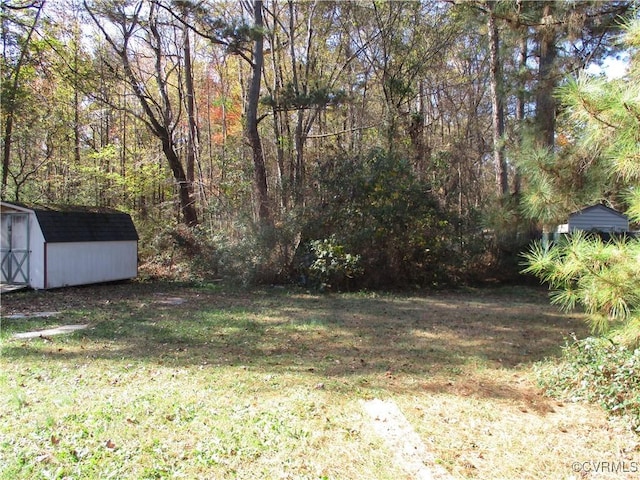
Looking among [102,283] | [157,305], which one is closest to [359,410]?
[157,305]

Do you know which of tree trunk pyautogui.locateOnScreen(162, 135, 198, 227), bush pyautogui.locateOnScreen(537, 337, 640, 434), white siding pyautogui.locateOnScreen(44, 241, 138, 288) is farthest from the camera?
tree trunk pyautogui.locateOnScreen(162, 135, 198, 227)

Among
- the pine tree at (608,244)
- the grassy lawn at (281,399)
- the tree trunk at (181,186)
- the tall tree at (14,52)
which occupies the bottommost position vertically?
the grassy lawn at (281,399)

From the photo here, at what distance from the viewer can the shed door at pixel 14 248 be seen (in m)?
10.7

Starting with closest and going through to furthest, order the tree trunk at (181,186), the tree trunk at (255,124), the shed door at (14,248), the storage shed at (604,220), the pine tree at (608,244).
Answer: the pine tree at (608,244) → the shed door at (14,248) → the storage shed at (604,220) → the tree trunk at (255,124) → the tree trunk at (181,186)

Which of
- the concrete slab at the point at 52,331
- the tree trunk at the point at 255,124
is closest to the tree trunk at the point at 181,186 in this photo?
the tree trunk at the point at 255,124

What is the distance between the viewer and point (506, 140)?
240 inches

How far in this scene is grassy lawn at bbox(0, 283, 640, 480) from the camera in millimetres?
2744

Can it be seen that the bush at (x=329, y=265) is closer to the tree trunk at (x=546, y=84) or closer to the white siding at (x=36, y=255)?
the tree trunk at (x=546, y=84)

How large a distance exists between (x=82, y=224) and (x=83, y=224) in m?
0.04

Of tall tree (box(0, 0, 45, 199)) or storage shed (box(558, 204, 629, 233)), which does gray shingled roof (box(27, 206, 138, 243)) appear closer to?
tall tree (box(0, 0, 45, 199))

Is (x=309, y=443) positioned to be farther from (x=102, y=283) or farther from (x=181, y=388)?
(x=102, y=283)

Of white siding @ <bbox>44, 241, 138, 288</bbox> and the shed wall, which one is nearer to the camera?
white siding @ <bbox>44, 241, 138, 288</bbox>

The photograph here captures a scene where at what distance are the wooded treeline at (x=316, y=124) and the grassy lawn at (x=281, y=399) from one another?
190cm

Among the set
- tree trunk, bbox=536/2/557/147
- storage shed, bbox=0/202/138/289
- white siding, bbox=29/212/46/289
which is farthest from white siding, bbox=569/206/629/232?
white siding, bbox=29/212/46/289
